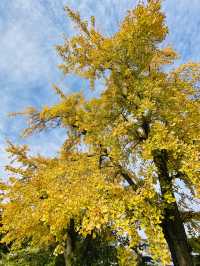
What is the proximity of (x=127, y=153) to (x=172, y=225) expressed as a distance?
291cm

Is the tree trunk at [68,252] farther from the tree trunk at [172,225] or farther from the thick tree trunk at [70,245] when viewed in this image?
the tree trunk at [172,225]

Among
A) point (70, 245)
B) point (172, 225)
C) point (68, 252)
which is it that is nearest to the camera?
point (172, 225)

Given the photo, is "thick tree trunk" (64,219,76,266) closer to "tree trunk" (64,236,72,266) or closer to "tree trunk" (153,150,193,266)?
"tree trunk" (64,236,72,266)

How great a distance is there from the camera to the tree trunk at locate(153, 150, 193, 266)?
11.2 metres

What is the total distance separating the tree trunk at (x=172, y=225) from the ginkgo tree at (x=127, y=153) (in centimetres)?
3

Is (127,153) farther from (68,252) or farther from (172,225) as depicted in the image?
(68,252)

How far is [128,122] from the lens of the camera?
38.4 feet

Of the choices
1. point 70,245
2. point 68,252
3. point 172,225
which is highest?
point 70,245

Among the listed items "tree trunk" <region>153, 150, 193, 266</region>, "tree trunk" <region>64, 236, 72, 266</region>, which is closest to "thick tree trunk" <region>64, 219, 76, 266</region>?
"tree trunk" <region>64, 236, 72, 266</region>

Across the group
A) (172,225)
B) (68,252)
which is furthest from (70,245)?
(172,225)

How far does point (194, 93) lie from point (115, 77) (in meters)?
3.02

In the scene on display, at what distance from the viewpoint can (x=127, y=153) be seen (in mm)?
12195

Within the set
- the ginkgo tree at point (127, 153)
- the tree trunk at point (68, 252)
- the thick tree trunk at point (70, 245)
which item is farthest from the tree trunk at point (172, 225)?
the tree trunk at point (68, 252)

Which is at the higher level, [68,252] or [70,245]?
[70,245]
